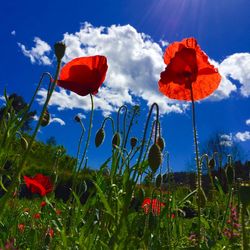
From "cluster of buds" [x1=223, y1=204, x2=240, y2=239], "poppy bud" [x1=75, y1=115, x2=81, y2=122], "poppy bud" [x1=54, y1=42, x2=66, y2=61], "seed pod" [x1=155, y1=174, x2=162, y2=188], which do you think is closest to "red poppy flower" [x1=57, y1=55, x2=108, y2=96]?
"seed pod" [x1=155, y1=174, x2=162, y2=188]

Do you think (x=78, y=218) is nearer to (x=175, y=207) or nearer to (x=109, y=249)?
(x=109, y=249)

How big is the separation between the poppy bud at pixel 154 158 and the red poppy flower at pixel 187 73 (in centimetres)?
40

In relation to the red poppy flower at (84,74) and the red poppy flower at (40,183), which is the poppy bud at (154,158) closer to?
the red poppy flower at (84,74)

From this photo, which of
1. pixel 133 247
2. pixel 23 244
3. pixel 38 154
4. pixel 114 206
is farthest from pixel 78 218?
pixel 38 154

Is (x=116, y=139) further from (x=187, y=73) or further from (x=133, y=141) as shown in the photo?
(x=187, y=73)

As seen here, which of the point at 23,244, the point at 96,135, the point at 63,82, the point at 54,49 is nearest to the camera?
the point at 54,49

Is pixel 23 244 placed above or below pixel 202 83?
below

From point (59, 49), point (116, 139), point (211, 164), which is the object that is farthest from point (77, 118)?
point (59, 49)

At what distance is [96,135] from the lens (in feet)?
8.19

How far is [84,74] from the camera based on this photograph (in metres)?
1.98

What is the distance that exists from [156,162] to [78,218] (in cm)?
59

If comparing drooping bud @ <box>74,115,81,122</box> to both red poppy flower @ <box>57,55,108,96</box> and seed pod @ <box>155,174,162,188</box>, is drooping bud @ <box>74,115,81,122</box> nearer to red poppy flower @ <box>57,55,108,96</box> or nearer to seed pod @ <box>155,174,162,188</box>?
seed pod @ <box>155,174,162,188</box>

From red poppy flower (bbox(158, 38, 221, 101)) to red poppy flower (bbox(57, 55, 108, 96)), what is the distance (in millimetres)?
286

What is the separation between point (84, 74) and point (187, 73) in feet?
1.53
